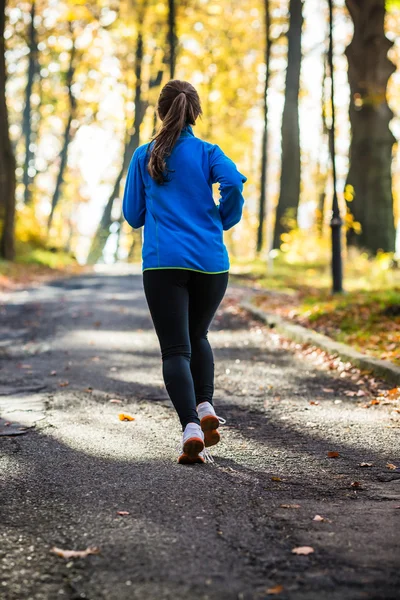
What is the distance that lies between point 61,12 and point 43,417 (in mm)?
31903

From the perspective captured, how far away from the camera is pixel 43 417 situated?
19.9 ft

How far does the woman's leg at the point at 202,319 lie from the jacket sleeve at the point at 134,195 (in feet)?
1.66

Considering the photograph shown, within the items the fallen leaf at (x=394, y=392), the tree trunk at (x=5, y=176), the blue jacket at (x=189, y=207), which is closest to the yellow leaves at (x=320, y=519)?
the blue jacket at (x=189, y=207)

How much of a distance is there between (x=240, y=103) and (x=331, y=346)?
30.7 metres

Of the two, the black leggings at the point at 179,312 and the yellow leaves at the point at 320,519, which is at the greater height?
the black leggings at the point at 179,312

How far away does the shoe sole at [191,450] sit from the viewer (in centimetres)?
461

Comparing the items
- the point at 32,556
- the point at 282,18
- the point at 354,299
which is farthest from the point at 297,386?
the point at 282,18

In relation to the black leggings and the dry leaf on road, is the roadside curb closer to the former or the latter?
the dry leaf on road

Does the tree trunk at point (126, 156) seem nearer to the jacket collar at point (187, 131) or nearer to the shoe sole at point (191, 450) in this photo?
the jacket collar at point (187, 131)

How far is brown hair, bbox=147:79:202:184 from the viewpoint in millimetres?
4773

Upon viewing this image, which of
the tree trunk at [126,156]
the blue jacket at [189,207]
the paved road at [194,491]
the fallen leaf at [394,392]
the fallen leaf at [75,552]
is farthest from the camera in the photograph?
the tree trunk at [126,156]

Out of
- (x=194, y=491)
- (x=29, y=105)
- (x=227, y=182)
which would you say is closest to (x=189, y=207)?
(x=227, y=182)

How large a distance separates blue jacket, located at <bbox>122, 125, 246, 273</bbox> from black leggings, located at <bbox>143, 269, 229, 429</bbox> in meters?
0.08

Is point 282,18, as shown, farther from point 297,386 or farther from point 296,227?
point 297,386
